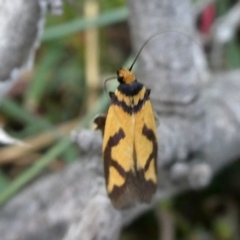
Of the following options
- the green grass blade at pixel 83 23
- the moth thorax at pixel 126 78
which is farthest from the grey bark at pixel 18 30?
the green grass blade at pixel 83 23

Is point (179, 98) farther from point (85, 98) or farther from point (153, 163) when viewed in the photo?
point (85, 98)

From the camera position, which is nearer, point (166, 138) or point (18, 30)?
point (18, 30)

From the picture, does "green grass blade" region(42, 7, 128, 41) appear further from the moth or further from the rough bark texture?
the moth

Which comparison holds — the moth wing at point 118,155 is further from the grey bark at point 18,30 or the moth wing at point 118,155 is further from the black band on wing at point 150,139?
the grey bark at point 18,30

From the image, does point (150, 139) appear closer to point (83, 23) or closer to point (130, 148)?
point (130, 148)

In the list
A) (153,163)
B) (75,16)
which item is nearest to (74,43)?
(75,16)

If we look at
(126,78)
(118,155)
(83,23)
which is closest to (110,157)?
(118,155)
